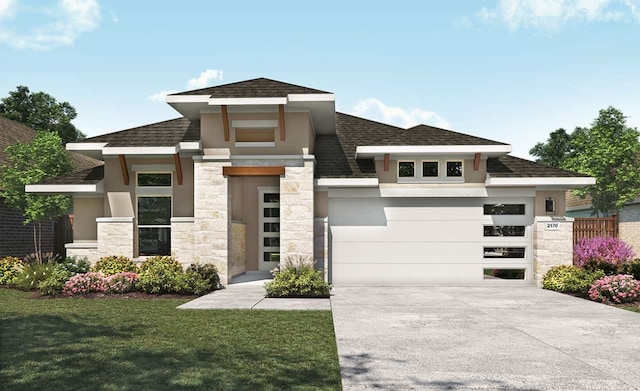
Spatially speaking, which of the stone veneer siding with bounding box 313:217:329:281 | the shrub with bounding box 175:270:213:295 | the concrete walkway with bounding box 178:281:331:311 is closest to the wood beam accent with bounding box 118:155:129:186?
the shrub with bounding box 175:270:213:295

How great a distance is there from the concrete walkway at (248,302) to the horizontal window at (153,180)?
4.69 m

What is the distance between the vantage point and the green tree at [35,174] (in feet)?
63.3

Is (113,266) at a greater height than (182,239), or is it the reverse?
(182,239)

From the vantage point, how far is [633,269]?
14594mm

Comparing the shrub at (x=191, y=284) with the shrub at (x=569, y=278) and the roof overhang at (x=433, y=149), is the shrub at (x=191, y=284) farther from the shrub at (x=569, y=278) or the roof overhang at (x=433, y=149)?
the shrub at (x=569, y=278)

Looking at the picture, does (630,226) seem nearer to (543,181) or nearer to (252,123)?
(543,181)

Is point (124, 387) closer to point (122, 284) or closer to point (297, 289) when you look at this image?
point (297, 289)

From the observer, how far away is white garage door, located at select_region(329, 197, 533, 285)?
16.1 metres

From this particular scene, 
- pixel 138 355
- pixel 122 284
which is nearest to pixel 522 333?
pixel 138 355

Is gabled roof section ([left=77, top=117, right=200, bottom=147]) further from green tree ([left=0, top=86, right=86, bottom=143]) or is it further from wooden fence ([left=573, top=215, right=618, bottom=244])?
green tree ([left=0, top=86, right=86, bottom=143])

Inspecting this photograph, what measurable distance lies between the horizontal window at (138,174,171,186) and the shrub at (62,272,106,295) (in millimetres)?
3872

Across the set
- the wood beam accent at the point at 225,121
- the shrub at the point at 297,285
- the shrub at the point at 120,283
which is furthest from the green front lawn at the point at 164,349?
the wood beam accent at the point at 225,121

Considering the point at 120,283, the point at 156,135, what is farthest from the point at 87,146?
the point at 120,283

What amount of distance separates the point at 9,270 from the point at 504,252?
17110 mm
